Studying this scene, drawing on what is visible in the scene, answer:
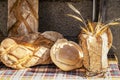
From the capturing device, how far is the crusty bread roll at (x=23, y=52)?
1.13m

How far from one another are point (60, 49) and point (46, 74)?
0.11m

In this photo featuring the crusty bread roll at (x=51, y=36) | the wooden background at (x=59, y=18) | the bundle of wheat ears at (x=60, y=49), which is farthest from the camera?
the wooden background at (x=59, y=18)

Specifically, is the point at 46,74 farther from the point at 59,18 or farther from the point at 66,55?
the point at 59,18

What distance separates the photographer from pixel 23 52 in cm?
113

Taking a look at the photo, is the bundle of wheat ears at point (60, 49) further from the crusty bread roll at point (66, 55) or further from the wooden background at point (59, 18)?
the wooden background at point (59, 18)

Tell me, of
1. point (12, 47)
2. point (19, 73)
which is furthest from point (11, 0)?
point (19, 73)

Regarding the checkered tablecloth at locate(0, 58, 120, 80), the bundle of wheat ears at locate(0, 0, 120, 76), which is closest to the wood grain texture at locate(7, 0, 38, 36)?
the bundle of wheat ears at locate(0, 0, 120, 76)

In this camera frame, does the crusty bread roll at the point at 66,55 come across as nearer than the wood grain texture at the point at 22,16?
Yes

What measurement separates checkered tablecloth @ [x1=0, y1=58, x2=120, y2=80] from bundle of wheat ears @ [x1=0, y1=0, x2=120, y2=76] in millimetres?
23

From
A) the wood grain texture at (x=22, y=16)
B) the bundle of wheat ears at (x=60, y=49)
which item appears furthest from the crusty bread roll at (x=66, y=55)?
the wood grain texture at (x=22, y=16)

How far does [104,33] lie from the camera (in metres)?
1.08

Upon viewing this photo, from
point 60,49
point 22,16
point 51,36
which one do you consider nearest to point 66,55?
point 60,49

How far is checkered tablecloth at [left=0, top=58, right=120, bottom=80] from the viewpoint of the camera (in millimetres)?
1059

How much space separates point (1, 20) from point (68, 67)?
0.44m
